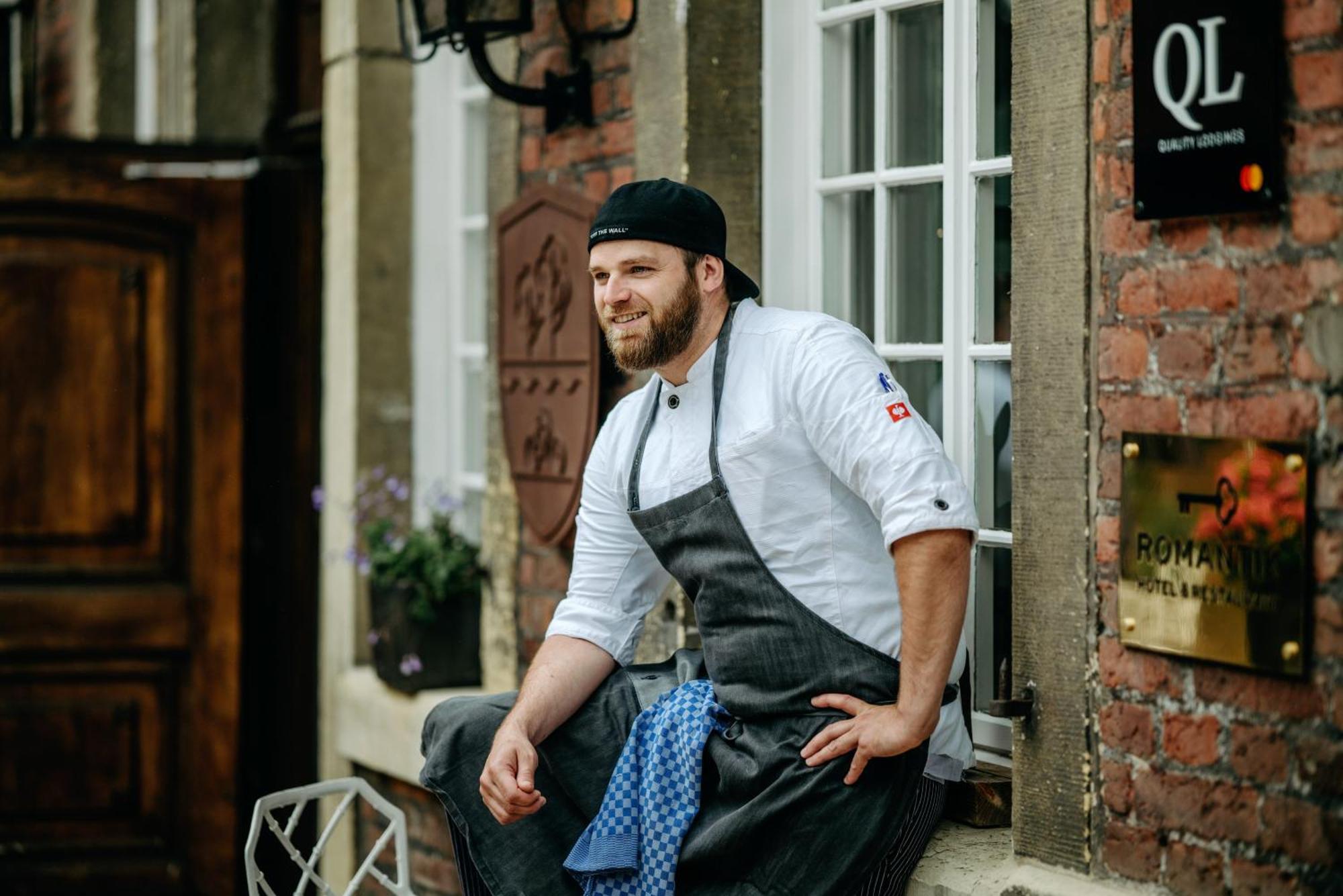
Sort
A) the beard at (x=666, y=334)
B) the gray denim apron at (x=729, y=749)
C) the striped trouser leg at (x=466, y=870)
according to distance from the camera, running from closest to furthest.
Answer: the gray denim apron at (x=729, y=749)
the beard at (x=666, y=334)
the striped trouser leg at (x=466, y=870)

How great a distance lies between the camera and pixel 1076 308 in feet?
9.00

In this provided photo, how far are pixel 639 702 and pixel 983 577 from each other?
28.8 inches

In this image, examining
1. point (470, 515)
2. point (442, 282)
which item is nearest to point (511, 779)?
point (470, 515)

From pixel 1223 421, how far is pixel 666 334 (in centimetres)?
97

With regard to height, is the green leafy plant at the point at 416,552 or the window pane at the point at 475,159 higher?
the window pane at the point at 475,159

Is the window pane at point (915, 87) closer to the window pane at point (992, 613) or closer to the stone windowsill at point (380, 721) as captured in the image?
the window pane at point (992, 613)

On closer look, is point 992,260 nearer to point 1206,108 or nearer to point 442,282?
point 1206,108

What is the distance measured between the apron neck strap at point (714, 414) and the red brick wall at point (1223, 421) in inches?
25.7

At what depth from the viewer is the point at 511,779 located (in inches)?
115

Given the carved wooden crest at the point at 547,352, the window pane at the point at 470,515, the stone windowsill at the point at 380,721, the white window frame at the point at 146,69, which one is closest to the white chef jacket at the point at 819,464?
the carved wooden crest at the point at 547,352

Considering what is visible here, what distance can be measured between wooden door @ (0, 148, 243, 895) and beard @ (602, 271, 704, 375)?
2800mm

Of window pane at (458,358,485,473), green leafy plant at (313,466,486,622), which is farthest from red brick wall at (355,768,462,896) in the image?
window pane at (458,358,485,473)

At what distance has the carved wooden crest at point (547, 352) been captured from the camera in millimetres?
3967

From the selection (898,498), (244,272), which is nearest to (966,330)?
(898,498)
